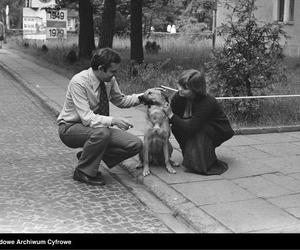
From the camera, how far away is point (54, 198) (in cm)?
585

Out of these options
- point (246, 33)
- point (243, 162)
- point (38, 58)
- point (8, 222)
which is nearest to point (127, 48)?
point (38, 58)

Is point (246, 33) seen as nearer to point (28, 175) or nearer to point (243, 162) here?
point (243, 162)

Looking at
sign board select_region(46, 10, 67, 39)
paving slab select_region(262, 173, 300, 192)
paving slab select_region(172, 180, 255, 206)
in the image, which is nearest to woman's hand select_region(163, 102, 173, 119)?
paving slab select_region(172, 180, 255, 206)

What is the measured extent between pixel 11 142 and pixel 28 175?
203 cm

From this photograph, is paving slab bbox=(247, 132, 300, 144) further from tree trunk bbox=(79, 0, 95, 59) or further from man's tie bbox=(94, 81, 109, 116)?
tree trunk bbox=(79, 0, 95, 59)

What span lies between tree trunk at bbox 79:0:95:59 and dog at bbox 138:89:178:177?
1684 cm

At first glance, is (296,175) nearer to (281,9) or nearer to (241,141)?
(241,141)

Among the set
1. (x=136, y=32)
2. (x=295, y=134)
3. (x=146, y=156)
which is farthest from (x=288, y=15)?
(x=146, y=156)

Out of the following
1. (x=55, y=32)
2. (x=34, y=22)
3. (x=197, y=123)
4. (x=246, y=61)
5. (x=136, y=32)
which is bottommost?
(x=197, y=123)

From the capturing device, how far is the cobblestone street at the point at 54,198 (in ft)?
16.5

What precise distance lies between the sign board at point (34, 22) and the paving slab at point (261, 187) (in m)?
29.3

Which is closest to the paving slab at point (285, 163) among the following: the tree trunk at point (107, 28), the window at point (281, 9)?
the tree trunk at point (107, 28)

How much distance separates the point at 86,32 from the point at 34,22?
1571 cm

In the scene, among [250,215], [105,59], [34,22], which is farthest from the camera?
[34,22]
